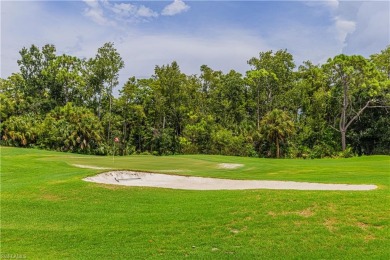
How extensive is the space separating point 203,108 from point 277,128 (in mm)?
20523

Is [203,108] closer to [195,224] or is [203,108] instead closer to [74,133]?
[74,133]

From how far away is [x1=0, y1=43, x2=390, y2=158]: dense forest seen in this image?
188 feet

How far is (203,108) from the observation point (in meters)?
72.1

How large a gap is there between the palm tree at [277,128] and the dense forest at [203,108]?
16cm

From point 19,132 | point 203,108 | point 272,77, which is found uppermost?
point 272,77

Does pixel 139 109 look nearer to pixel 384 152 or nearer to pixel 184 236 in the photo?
pixel 384 152

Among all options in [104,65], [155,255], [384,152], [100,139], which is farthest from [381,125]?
[155,255]

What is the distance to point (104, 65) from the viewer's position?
7144 cm

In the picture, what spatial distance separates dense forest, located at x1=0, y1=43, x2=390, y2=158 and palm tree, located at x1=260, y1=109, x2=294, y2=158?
6.3 inches

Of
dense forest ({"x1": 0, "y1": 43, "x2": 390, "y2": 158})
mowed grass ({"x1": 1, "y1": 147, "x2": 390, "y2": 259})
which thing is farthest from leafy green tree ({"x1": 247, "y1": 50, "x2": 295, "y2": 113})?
mowed grass ({"x1": 1, "y1": 147, "x2": 390, "y2": 259})

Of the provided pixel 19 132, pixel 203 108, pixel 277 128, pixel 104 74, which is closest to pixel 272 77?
pixel 203 108

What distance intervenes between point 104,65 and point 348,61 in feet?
146

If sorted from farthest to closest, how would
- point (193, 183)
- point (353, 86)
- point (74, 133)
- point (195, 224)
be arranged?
1. point (74, 133)
2. point (353, 86)
3. point (193, 183)
4. point (195, 224)

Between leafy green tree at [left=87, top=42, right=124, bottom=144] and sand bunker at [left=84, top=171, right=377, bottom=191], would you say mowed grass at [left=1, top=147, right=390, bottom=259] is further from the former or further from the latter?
leafy green tree at [left=87, top=42, right=124, bottom=144]
